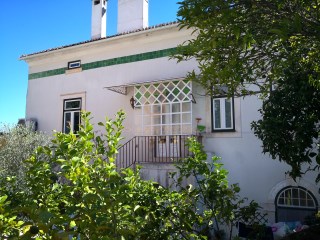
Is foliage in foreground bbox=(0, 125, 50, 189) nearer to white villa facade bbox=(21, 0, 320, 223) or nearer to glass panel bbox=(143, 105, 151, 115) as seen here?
white villa facade bbox=(21, 0, 320, 223)

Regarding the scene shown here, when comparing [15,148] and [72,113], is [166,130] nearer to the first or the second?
[72,113]

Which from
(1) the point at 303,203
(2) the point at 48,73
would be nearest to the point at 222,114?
(1) the point at 303,203

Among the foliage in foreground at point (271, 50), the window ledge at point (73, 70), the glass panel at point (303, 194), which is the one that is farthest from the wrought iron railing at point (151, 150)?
the foliage in foreground at point (271, 50)

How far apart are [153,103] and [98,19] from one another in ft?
19.6

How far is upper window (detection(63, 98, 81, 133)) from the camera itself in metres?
11.6

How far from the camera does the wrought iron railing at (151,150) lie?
9.04 meters

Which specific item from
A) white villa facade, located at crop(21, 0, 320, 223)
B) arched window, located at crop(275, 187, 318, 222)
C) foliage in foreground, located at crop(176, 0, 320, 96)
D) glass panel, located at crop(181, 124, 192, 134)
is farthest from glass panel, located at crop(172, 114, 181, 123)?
foliage in foreground, located at crop(176, 0, 320, 96)

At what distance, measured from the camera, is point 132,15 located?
12.2 metres

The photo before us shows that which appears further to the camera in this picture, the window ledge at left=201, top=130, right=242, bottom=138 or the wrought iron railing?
the wrought iron railing

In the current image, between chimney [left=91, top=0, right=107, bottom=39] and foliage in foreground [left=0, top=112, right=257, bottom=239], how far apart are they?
11727 mm

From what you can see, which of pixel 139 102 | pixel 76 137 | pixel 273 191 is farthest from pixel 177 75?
pixel 76 137

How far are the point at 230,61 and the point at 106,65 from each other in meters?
8.78

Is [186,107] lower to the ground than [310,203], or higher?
higher

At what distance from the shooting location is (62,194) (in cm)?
203
